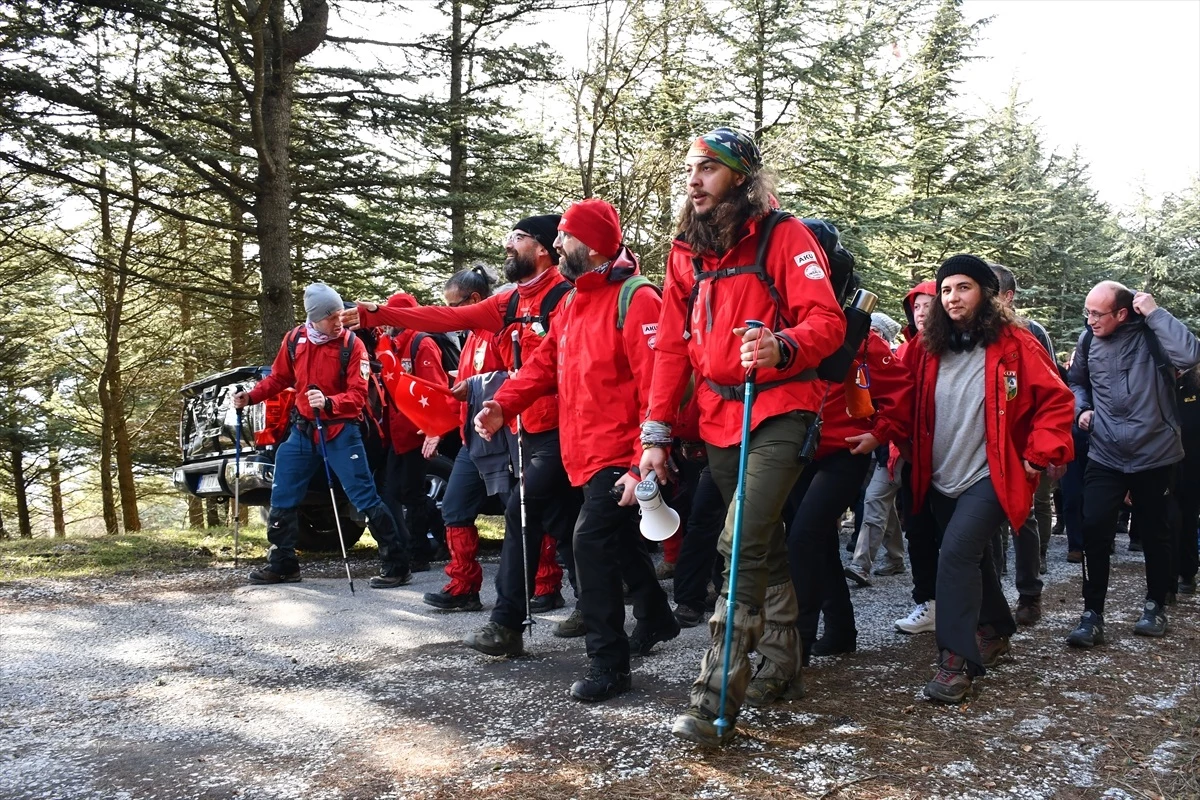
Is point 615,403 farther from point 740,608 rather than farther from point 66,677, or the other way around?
point 66,677

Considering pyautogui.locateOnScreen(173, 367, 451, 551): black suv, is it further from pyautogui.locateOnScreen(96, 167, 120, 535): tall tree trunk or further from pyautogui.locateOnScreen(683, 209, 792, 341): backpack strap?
pyautogui.locateOnScreen(96, 167, 120, 535): tall tree trunk

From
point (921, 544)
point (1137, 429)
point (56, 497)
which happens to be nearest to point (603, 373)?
point (921, 544)

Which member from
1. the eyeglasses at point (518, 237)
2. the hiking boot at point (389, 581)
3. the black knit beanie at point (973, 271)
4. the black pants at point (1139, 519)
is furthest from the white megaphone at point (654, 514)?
the hiking boot at point (389, 581)

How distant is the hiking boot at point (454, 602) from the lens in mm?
6902

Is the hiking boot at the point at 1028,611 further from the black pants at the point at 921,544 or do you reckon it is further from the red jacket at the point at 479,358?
the red jacket at the point at 479,358

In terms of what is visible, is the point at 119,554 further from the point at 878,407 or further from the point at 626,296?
the point at 878,407

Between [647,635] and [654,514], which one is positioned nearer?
[654,514]

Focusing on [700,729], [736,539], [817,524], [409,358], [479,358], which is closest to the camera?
[700,729]

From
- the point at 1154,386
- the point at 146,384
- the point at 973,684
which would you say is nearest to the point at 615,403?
the point at 973,684

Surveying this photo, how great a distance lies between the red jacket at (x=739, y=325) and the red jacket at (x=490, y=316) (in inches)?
54.4

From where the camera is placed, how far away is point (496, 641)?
541cm

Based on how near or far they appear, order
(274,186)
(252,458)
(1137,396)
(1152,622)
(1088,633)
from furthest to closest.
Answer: (274,186)
(252,458)
(1137,396)
(1152,622)
(1088,633)

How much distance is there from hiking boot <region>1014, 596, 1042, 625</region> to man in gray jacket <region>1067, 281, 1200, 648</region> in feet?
1.80

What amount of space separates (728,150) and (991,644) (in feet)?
10.1
